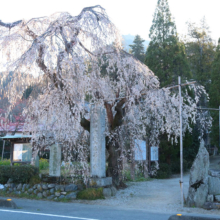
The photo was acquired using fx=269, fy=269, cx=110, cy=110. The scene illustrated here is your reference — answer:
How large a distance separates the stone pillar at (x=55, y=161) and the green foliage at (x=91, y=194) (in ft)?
5.64

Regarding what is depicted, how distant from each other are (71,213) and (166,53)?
14.9m

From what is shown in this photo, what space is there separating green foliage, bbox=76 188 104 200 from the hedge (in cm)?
275

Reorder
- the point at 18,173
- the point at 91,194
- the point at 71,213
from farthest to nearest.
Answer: the point at 18,173 < the point at 91,194 < the point at 71,213

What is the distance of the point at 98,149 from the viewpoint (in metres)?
10.2

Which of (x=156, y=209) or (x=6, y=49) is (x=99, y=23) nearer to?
(x=6, y=49)

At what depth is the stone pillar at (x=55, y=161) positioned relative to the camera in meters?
11.0

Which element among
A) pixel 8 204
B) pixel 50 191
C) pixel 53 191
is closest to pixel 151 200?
pixel 53 191

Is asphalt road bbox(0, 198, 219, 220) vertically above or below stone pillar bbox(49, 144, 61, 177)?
below

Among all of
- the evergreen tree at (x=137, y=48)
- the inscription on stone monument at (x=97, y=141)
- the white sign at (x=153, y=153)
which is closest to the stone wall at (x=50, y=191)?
the inscription on stone monument at (x=97, y=141)

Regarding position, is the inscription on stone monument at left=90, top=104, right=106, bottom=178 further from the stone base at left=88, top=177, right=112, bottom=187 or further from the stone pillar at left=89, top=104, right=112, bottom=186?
the stone base at left=88, top=177, right=112, bottom=187

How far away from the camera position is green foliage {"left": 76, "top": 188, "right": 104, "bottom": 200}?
9.57m

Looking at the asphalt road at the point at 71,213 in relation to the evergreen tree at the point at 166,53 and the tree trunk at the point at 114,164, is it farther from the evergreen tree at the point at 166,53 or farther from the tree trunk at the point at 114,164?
the evergreen tree at the point at 166,53

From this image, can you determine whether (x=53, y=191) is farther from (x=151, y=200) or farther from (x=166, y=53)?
(x=166, y=53)

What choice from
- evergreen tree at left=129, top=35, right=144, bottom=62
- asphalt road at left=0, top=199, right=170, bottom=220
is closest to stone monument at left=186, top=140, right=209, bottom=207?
asphalt road at left=0, top=199, right=170, bottom=220
